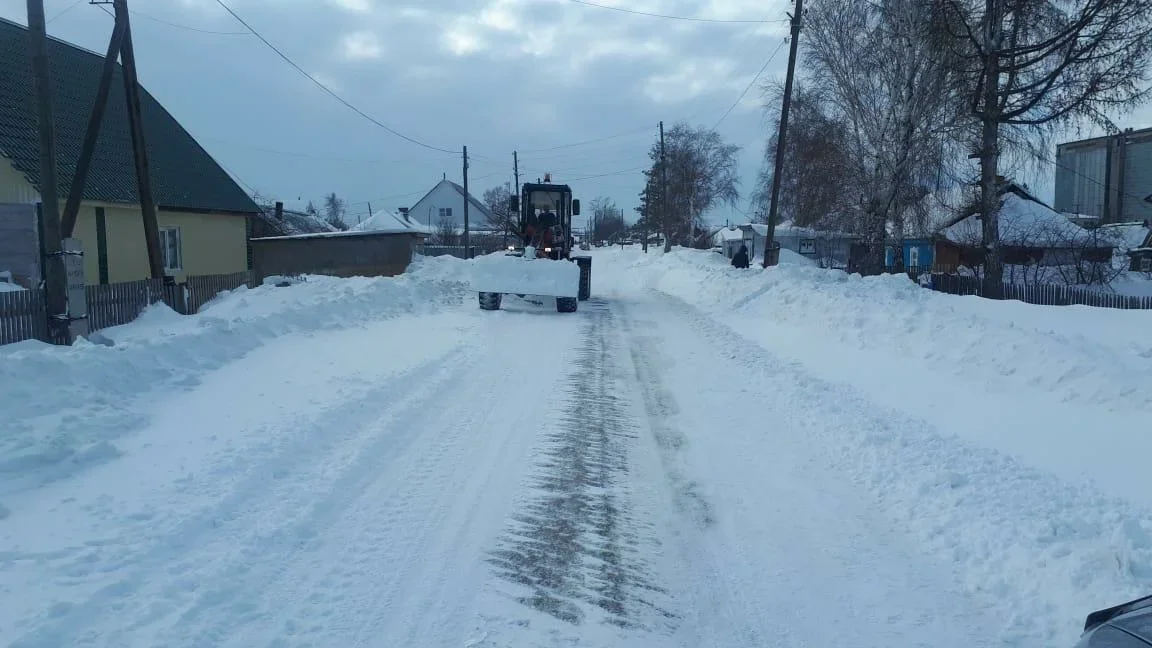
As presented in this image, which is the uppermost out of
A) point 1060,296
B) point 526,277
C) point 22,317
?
point 526,277

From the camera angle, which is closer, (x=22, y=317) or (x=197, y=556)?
(x=197, y=556)

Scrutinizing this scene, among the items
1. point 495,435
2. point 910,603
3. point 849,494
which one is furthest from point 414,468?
point 910,603

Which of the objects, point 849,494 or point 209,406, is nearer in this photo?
point 849,494

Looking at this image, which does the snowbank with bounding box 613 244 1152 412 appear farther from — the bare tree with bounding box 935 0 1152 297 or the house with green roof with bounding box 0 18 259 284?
the house with green roof with bounding box 0 18 259 284

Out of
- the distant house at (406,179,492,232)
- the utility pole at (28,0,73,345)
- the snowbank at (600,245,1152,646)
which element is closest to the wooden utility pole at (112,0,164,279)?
the utility pole at (28,0,73,345)

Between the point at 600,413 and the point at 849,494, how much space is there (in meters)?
3.41

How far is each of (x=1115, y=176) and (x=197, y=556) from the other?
66.6 m

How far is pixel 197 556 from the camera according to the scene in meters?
5.03

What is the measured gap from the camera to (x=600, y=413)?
373 inches

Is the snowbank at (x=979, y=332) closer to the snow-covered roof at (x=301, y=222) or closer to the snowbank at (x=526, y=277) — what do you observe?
the snowbank at (x=526, y=277)

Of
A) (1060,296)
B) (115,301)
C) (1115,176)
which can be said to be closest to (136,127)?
(115,301)

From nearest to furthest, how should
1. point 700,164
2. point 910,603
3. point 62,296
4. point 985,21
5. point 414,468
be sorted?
point 910,603
point 414,468
point 62,296
point 985,21
point 700,164

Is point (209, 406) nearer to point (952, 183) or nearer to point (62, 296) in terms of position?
point (62, 296)

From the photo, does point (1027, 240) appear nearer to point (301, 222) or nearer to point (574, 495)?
point (574, 495)
